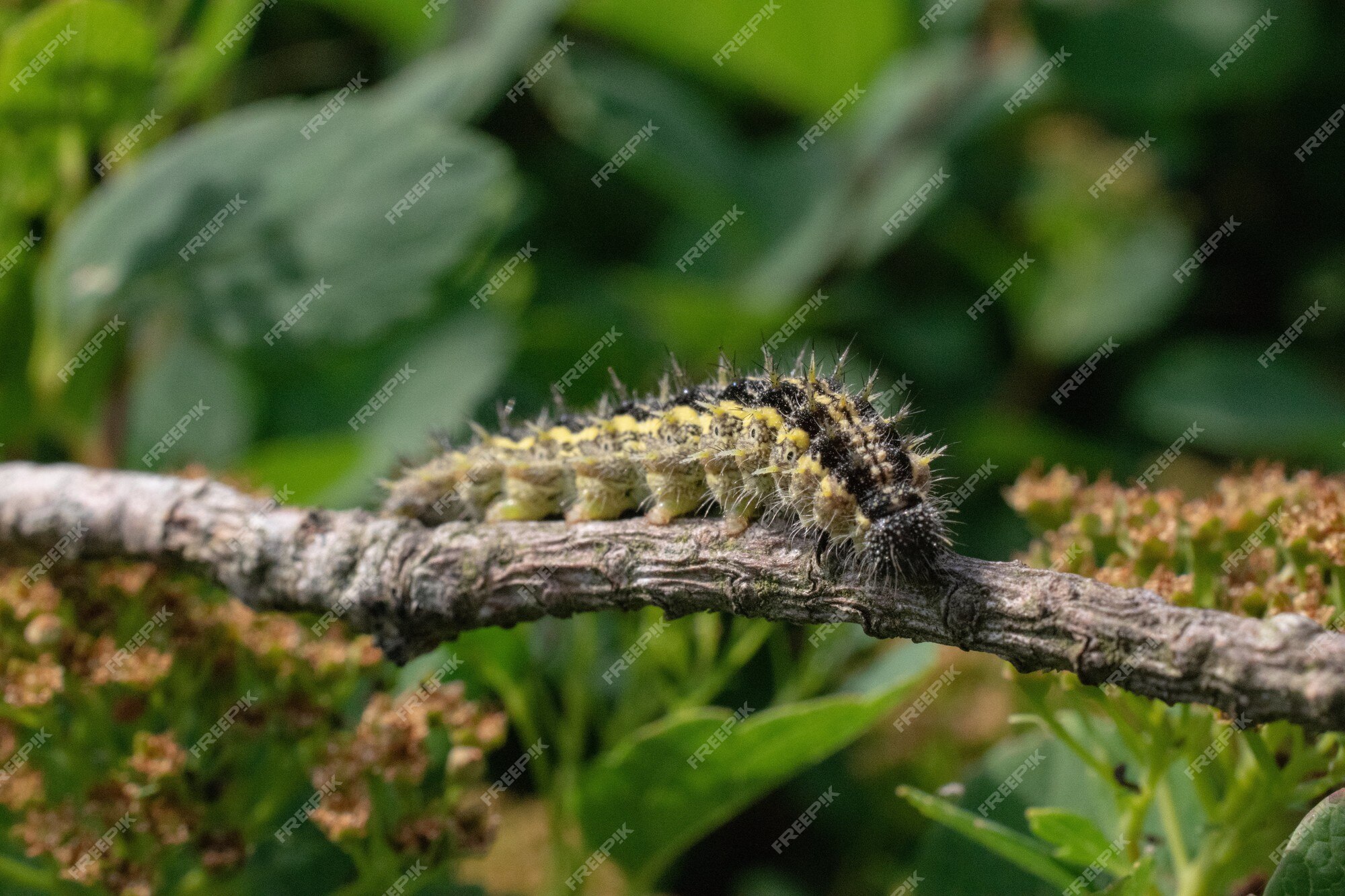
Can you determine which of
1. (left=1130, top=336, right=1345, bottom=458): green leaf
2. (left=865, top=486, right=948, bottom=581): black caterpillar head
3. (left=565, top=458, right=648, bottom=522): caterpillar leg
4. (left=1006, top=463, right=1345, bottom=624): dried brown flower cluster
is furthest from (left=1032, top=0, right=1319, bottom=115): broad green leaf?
(left=865, top=486, right=948, bottom=581): black caterpillar head

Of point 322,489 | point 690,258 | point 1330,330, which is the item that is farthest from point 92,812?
point 1330,330

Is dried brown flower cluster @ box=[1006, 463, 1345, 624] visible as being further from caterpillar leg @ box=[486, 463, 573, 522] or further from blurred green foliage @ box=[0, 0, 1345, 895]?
caterpillar leg @ box=[486, 463, 573, 522]

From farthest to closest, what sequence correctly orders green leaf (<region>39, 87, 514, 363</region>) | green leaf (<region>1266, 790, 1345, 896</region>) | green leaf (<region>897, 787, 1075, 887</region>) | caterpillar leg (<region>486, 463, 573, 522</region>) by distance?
green leaf (<region>39, 87, 514, 363</region>), caterpillar leg (<region>486, 463, 573, 522</region>), green leaf (<region>897, 787, 1075, 887</region>), green leaf (<region>1266, 790, 1345, 896</region>)

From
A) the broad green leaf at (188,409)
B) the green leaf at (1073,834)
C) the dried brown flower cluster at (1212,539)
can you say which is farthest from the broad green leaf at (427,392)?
the green leaf at (1073,834)

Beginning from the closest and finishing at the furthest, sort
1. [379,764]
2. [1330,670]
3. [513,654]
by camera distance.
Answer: [1330,670] → [379,764] → [513,654]

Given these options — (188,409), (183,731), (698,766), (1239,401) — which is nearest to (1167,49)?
(1239,401)

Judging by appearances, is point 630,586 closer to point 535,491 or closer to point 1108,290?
point 535,491

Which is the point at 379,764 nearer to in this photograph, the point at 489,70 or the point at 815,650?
the point at 815,650
